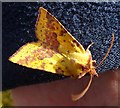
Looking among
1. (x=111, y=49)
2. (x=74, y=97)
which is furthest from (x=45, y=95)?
(x=111, y=49)

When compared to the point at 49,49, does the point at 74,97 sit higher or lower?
lower

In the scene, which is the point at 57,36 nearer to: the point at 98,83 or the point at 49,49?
the point at 49,49

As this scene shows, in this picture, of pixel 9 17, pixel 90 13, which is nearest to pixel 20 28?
pixel 9 17

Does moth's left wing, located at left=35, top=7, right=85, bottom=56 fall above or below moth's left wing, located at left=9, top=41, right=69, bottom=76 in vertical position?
above

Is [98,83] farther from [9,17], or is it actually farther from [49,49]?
[9,17]
